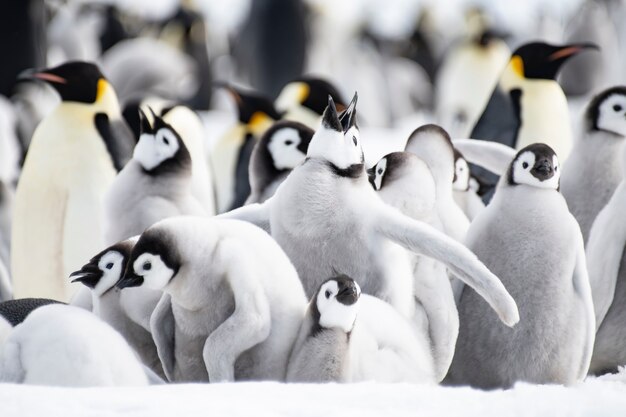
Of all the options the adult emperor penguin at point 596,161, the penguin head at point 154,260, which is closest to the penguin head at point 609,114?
the adult emperor penguin at point 596,161

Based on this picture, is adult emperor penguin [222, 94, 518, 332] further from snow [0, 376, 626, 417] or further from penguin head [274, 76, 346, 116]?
penguin head [274, 76, 346, 116]

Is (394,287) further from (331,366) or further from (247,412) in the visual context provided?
(247,412)

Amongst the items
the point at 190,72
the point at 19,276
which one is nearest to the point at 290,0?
the point at 190,72

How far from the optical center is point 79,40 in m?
16.3

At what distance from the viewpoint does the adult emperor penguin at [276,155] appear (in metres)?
4.66

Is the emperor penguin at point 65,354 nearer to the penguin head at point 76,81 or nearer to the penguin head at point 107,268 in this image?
the penguin head at point 107,268

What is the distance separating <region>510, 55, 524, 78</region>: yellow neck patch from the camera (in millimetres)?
6973

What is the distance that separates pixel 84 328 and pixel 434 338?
3.36 feet

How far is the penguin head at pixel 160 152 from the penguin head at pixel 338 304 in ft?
4.89

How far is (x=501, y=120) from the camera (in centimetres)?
680

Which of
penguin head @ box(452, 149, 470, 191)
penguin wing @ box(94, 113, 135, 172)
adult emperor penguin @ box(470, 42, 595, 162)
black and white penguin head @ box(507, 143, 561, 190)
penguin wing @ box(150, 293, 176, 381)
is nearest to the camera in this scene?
penguin wing @ box(150, 293, 176, 381)

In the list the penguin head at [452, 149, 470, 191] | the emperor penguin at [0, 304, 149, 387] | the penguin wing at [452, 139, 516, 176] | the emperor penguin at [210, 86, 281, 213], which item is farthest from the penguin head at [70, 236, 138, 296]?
the emperor penguin at [210, 86, 281, 213]

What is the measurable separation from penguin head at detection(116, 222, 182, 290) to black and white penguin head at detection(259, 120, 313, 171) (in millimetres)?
1662

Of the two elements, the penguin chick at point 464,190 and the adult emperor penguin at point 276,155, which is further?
the adult emperor penguin at point 276,155
